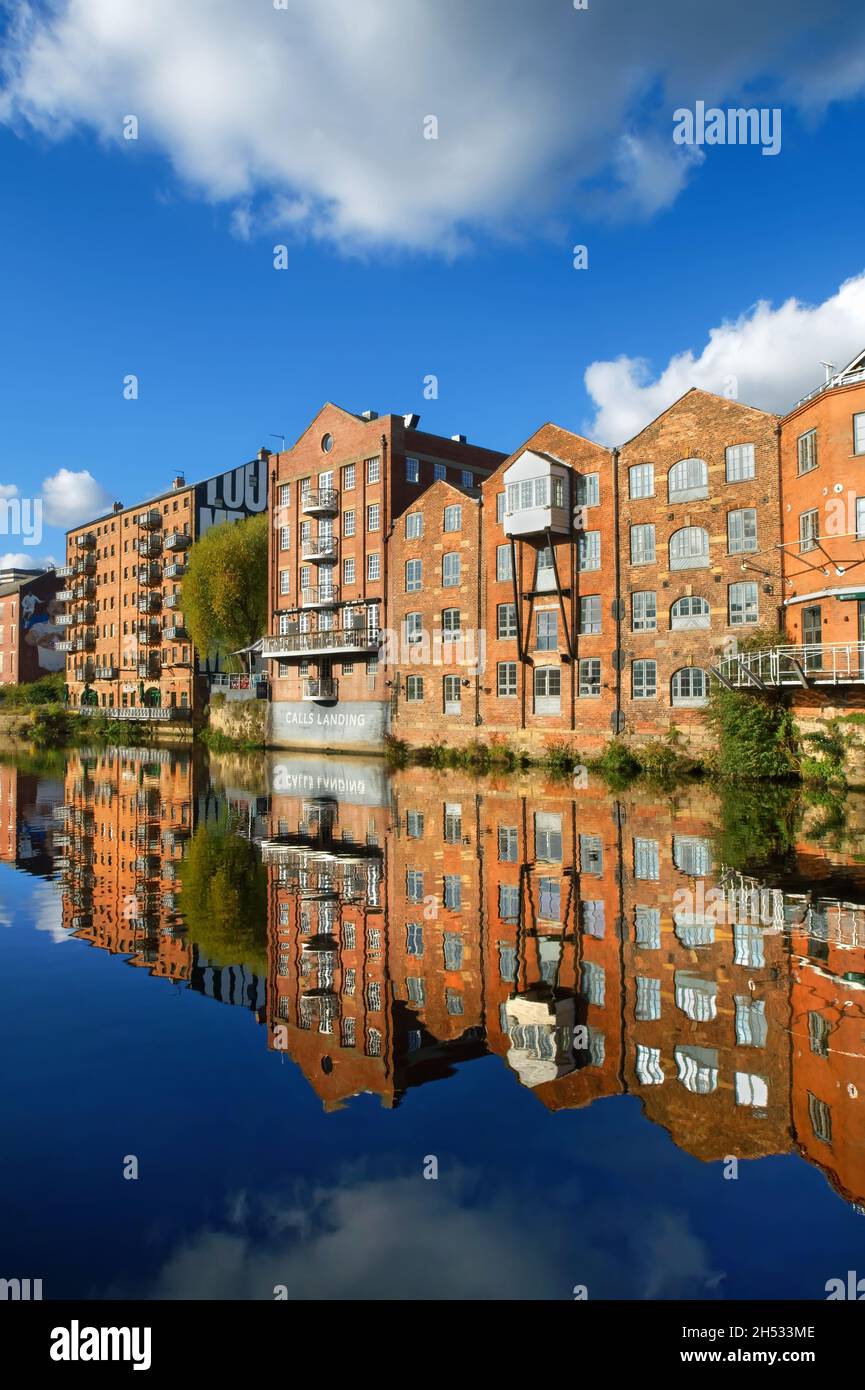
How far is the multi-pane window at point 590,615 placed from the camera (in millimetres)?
32312

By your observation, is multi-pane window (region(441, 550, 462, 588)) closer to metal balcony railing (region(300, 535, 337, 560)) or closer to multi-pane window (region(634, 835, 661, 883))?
metal balcony railing (region(300, 535, 337, 560))

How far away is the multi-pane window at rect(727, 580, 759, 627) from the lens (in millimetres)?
28328

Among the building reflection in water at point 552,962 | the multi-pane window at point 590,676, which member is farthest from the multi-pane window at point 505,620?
the building reflection in water at point 552,962

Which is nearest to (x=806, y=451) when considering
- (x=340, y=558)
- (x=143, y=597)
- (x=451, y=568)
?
(x=451, y=568)

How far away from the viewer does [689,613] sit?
1177 inches

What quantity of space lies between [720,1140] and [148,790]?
912 inches

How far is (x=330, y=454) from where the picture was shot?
4578 centimetres

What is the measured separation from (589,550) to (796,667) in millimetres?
10690

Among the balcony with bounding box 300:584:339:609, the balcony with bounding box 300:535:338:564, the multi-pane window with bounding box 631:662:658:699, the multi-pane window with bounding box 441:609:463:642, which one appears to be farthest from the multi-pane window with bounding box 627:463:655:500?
the balcony with bounding box 300:535:338:564

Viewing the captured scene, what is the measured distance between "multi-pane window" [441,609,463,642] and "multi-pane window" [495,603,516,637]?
7.12 feet

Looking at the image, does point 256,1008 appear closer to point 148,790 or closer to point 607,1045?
point 607,1045

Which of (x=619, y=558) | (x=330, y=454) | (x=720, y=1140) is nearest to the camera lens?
(x=720, y=1140)

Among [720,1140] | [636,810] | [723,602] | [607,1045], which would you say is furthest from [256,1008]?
[723,602]

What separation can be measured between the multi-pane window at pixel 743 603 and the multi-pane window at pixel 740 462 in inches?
144
